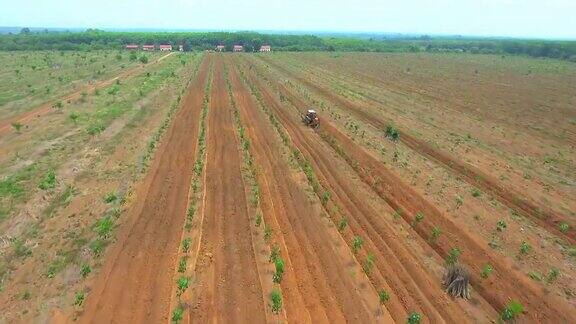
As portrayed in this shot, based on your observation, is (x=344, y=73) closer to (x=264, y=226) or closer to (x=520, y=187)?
(x=520, y=187)

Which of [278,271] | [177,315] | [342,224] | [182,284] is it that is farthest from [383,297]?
[182,284]

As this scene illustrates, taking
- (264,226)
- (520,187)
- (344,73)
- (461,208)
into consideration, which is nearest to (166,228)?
(264,226)

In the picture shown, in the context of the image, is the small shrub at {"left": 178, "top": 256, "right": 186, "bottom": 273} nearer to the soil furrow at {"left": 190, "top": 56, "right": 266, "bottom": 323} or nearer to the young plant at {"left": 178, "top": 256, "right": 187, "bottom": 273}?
the young plant at {"left": 178, "top": 256, "right": 187, "bottom": 273}

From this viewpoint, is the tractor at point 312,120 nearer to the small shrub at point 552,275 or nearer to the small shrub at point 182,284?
the small shrub at point 552,275

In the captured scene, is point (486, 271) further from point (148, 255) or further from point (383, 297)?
point (148, 255)

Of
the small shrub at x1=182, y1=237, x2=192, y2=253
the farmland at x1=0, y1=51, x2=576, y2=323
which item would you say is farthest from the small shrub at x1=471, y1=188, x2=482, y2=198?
the small shrub at x1=182, y1=237, x2=192, y2=253

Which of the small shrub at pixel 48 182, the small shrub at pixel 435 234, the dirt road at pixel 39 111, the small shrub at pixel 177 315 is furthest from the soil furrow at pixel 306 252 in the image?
the dirt road at pixel 39 111
